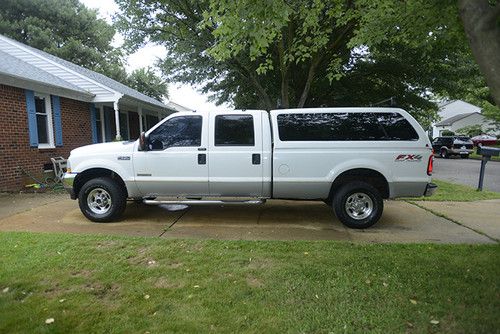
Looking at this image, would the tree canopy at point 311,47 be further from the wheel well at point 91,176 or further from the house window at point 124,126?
the house window at point 124,126

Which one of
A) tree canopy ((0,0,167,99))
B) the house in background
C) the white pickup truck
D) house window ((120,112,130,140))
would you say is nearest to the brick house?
house window ((120,112,130,140))

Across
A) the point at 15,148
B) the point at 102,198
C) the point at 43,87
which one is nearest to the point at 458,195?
the point at 102,198

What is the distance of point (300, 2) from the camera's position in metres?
7.54

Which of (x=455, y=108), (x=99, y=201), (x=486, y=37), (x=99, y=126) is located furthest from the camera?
(x=455, y=108)

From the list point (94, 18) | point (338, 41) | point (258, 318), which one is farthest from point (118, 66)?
point (258, 318)

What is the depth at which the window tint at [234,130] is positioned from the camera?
6258 mm

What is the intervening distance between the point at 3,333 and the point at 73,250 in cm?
189

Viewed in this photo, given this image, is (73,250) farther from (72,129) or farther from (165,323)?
(72,129)

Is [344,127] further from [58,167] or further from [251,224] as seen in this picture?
[58,167]

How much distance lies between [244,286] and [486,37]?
3.14 m

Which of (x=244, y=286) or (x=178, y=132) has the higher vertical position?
(x=178, y=132)

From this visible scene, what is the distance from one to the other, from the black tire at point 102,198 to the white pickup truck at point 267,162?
16mm

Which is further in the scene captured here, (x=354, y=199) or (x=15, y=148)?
(x=15, y=148)

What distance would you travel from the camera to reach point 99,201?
6.48m
